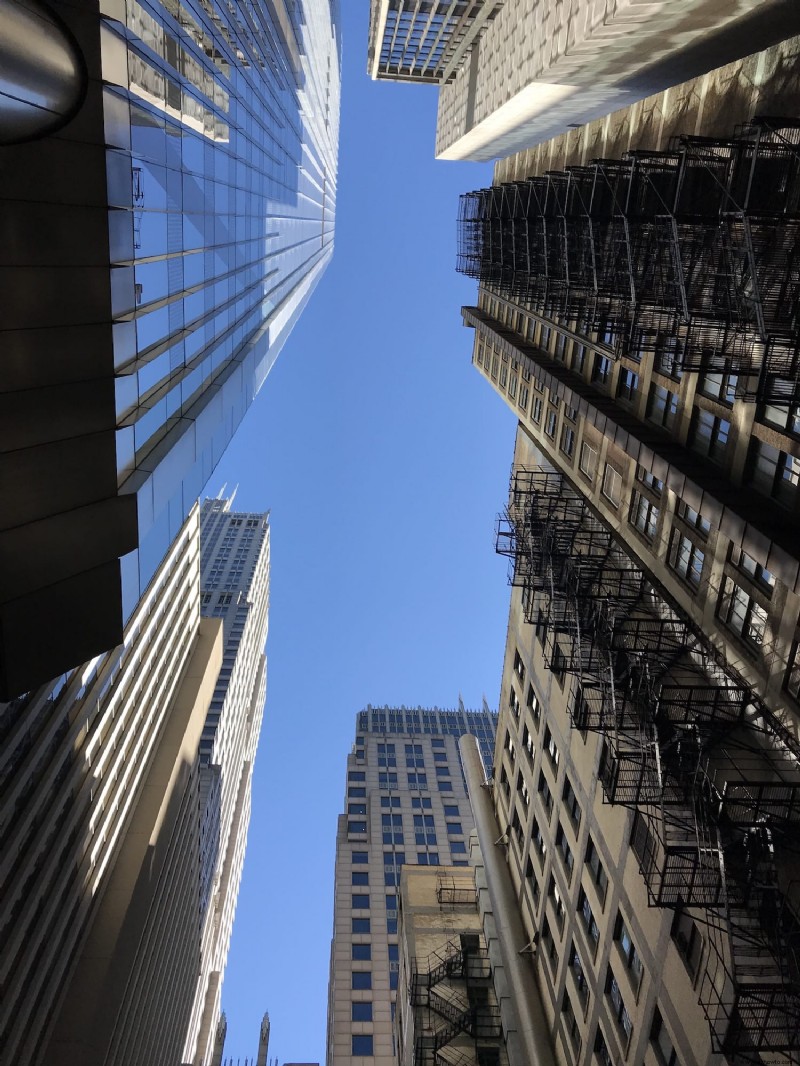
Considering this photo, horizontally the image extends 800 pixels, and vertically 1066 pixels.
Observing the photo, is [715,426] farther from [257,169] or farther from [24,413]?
[257,169]

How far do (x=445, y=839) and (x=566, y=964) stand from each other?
200 ft

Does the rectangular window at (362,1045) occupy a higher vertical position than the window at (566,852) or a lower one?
lower

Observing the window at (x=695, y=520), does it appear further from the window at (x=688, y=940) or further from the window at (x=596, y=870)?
the window at (x=596, y=870)

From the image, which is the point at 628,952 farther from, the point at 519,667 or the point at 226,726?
the point at 226,726

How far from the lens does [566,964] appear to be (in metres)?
29.1

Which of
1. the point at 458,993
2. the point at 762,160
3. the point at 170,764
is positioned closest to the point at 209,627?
the point at 170,764

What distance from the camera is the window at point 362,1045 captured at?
62031 millimetres

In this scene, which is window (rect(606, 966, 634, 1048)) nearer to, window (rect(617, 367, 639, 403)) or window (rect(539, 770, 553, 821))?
window (rect(539, 770, 553, 821))

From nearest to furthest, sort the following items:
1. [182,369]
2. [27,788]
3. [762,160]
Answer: [762,160] → [182,369] → [27,788]

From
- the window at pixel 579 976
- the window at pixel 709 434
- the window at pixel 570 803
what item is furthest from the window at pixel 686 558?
the window at pixel 579 976

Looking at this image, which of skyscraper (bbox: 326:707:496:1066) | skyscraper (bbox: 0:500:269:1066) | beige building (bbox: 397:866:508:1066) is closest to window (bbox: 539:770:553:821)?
beige building (bbox: 397:866:508:1066)

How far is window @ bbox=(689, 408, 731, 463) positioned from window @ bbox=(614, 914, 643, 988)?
15.8 metres

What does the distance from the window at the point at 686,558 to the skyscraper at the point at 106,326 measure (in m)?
16.8

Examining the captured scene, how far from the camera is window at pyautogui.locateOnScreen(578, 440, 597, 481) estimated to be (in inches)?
1280
